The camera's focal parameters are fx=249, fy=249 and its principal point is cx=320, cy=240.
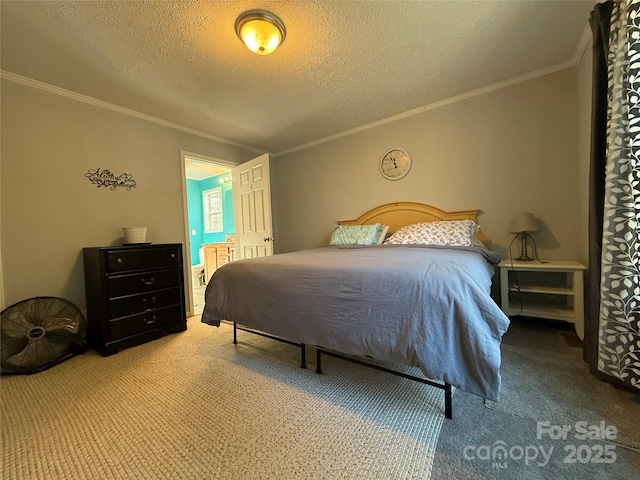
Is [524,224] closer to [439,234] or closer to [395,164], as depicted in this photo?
[439,234]

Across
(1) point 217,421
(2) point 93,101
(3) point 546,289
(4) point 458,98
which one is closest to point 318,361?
(1) point 217,421

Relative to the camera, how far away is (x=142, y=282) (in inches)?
93.4

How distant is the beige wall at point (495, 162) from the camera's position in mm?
2326

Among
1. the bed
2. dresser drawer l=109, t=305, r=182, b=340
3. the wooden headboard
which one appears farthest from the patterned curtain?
dresser drawer l=109, t=305, r=182, b=340

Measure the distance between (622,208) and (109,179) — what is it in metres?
3.99

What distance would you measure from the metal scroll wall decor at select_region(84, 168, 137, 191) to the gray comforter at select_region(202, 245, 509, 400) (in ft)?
6.53

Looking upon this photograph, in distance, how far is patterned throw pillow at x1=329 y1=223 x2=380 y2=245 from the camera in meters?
2.95

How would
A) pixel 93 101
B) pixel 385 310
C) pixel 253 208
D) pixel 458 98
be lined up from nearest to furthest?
pixel 385 310, pixel 93 101, pixel 458 98, pixel 253 208

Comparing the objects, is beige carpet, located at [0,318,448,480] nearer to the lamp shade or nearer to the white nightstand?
the white nightstand

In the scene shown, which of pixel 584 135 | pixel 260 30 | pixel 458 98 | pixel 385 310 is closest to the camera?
pixel 385 310

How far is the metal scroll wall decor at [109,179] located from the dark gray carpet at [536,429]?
3442mm

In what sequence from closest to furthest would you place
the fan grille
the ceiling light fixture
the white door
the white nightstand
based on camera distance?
the ceiling light fixture < the fan grille < the white nightstand < the white door

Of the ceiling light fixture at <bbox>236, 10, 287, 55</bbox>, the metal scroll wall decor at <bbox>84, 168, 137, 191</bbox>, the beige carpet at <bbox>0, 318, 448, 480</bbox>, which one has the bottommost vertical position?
the beige carpet at <bbox>0, 318, 448, 480</bbox>

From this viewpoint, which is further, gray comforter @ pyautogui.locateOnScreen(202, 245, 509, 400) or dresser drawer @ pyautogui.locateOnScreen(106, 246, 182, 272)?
dresser drawer @ pyautogui.locateOnScreen(106, 246, 182, 272)
